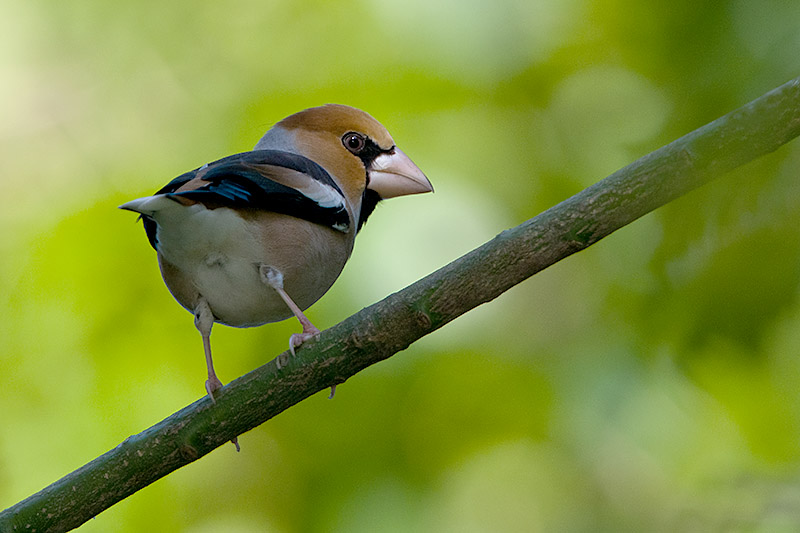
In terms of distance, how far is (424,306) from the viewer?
2.48m

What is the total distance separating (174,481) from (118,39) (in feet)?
9.10

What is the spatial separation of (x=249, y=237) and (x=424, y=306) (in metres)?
0.88


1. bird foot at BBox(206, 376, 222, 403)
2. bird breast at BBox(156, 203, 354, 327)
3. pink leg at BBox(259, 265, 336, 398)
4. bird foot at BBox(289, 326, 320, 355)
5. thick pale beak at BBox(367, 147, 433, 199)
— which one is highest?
thick pale beak at BBox(367, 147, 433, 199)

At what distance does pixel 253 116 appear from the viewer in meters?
4.78

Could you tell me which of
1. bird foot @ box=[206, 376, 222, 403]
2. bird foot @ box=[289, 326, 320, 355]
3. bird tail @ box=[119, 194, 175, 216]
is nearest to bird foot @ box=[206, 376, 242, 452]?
bird foot @ box=[206, 376, 222, 403]

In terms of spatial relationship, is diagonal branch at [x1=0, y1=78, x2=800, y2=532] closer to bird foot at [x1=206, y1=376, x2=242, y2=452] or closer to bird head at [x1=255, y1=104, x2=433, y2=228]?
bird foot at [x1=206, y1=376, x2=242, y2=452]

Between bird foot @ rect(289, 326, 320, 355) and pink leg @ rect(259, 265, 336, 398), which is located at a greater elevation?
pink leg @ rect(259, 265, 336, 398)

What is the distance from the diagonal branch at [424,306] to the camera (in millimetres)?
2307

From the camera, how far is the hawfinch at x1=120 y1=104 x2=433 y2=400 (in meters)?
2.96

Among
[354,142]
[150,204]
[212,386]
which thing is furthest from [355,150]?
[212,386]

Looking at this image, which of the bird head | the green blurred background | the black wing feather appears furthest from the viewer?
the bird head

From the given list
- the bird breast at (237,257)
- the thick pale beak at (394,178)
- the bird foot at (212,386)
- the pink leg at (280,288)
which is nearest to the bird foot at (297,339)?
the pink leg at (280,288)

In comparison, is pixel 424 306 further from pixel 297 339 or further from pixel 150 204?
pixel 150 204

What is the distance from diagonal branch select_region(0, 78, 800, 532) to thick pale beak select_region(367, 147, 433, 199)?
1.33 meters
